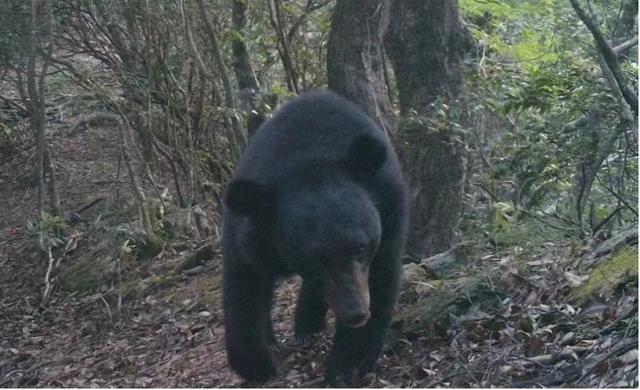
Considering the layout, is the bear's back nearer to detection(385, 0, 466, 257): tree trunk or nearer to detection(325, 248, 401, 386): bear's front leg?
detection(325, 248, 401, 386): bear's front leg

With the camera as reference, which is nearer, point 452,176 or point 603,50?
point 603,50

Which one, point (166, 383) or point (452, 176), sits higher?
point (452, 176)

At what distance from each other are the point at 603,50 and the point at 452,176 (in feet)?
8.19

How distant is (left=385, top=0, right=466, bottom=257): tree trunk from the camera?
8.68 meters

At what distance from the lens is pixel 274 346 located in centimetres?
678

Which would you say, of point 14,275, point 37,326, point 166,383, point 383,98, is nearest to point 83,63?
point 14,275

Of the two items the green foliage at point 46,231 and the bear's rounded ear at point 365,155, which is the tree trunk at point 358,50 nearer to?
the bear's rounded ear at point 365,155

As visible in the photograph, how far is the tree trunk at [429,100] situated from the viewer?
8680mm

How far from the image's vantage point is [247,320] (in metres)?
6.07

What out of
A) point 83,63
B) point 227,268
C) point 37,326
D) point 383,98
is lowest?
point 37,326

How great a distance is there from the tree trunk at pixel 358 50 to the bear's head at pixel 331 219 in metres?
2.95

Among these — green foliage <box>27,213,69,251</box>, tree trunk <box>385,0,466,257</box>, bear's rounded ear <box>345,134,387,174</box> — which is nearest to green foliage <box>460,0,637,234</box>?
tree trunk <box>385,0,466,257</box>

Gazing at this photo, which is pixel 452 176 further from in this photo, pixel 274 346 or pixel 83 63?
pixel 83 63

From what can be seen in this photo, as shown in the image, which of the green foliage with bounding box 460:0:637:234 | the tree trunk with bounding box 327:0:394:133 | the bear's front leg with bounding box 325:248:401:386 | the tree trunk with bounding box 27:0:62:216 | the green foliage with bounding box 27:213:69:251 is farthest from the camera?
the green foliage with bounding box 27:213:69:251
